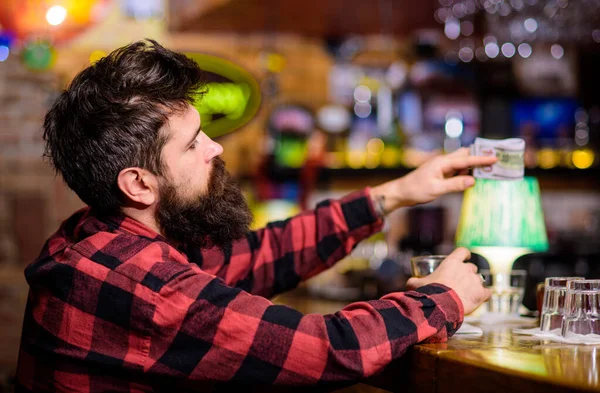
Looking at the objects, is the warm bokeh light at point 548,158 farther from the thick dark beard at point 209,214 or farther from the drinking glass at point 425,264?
the thick dark beard at point 209,214

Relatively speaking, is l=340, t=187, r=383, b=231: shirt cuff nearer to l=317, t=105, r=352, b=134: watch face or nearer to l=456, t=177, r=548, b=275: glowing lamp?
l=456, t=177, r=548, b=275: glowing lamp

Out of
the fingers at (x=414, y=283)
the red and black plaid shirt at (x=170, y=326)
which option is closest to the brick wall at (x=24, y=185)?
the red and black plaid shirt at (x=170, y=326)

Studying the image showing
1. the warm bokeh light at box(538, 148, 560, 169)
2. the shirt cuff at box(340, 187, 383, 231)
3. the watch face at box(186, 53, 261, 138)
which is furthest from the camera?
the warm bokeh light at box(538, 148, 560, 169)

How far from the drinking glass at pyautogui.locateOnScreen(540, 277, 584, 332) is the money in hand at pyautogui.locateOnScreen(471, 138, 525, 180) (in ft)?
1.33

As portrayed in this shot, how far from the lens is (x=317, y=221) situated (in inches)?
88.5

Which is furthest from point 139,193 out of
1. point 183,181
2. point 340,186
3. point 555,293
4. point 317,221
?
point 340,186

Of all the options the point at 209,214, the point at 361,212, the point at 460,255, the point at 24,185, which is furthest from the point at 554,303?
the point at 24,185

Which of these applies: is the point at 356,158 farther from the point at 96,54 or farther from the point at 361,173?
the point at 96,54

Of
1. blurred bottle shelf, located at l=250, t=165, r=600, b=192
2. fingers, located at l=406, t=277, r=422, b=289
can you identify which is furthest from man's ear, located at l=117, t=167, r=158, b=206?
blurred bottle shelf, located at l=250, t=165, r=600, b=192

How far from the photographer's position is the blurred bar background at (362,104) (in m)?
4.58

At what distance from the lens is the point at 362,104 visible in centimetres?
540

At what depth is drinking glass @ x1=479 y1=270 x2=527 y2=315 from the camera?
214cm

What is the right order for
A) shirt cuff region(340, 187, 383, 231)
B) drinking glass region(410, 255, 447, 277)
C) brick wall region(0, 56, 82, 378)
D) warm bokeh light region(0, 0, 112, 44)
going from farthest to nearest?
brick wall region(0, 56, 82, 378) < warm bokeh light region(0, 0, 112, 44) < shirt cuff region(340, 187, 383, 231) < drinking glass region(410, 255, 447, 277)

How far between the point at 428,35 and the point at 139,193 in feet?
14.0
